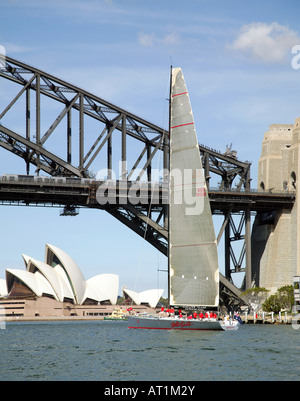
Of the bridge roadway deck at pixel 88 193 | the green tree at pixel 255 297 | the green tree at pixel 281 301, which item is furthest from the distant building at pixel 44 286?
the green tree at pixel 281 301

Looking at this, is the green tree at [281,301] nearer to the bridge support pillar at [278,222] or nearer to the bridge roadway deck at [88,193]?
the bridge support pillar at [278,222]

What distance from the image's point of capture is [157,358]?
50.1m

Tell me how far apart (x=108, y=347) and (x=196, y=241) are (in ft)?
66.4

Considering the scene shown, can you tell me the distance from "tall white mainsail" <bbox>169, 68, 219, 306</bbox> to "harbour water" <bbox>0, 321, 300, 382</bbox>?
7.70 metres

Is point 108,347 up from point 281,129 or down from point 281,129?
down

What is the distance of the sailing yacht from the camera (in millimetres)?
77250

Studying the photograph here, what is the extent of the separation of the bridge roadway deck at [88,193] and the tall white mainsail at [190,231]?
29.3 metres

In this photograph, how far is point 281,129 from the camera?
127 m

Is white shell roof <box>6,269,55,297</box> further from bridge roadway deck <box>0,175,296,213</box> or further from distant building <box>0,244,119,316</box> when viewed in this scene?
bridge roadway deck <box>0,175,296,213</box>

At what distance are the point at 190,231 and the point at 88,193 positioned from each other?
108ft
